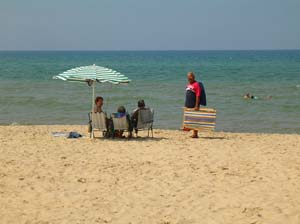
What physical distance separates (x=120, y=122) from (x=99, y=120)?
0.45m

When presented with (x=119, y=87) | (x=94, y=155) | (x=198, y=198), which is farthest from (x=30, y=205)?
(x=119, y=87)

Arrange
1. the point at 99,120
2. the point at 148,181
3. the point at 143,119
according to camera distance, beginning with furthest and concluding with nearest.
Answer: the point at 143,119 → the point at 99,120 → the point at 148,181

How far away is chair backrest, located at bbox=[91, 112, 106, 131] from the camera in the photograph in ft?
34.3

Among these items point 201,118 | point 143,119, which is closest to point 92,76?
point 143,119

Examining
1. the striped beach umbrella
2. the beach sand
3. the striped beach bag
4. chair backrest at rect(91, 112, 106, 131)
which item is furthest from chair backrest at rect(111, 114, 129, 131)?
the striped beach bag

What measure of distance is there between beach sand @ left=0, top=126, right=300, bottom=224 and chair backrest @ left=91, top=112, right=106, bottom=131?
1.19 feet

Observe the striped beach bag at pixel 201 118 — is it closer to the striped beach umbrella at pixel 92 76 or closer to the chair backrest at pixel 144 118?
the chair backrest at pixel 144 118

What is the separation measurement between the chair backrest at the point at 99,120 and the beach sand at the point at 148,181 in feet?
1.19

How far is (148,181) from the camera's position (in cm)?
705

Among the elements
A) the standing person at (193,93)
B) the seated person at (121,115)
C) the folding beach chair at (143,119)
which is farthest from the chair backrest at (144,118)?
the standing person at (193,93)

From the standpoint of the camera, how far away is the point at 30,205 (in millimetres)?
5957

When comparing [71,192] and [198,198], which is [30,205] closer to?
[71,192]

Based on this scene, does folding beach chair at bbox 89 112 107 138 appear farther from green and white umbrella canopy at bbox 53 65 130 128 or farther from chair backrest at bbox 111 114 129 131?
green and white umbrella canopy at bbox 53 65 130 128

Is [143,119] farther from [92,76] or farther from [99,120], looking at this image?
[92,76]
